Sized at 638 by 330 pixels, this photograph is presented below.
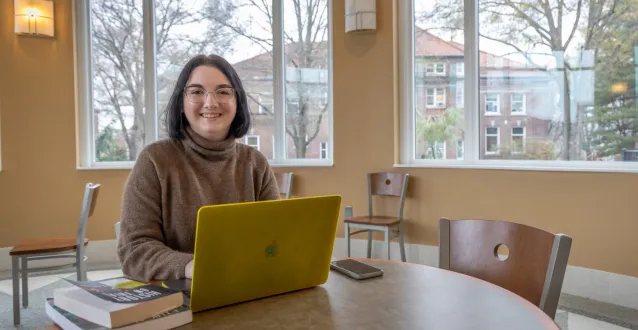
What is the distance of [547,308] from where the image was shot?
1.15m

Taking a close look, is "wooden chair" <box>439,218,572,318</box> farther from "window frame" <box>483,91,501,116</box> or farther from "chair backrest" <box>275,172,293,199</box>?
"chair backrest" <box>275,172,293,199</box>

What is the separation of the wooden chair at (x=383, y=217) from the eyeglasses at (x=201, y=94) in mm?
2443

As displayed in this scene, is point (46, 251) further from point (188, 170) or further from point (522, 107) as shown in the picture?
point (522, 107)

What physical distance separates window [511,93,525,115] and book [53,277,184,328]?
330 centimetres

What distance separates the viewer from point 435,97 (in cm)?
411

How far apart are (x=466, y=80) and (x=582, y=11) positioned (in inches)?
35.2

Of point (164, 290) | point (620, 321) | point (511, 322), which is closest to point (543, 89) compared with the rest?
point (620, 321)

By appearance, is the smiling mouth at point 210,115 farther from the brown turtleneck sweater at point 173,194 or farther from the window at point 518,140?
the window at point 518,140

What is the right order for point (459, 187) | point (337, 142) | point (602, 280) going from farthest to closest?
point (337, 142), point (459, 187), point (602, 280)

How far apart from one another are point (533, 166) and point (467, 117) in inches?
25.5

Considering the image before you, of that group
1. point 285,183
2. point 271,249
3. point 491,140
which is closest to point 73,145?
point 285,183

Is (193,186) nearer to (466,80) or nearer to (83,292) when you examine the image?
(83,292)

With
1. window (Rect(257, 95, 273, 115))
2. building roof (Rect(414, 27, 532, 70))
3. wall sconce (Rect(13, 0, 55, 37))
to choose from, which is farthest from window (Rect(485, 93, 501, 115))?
wall sconce (Rect(13, 0, 55, 37))

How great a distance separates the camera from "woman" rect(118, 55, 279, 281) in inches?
51.5
